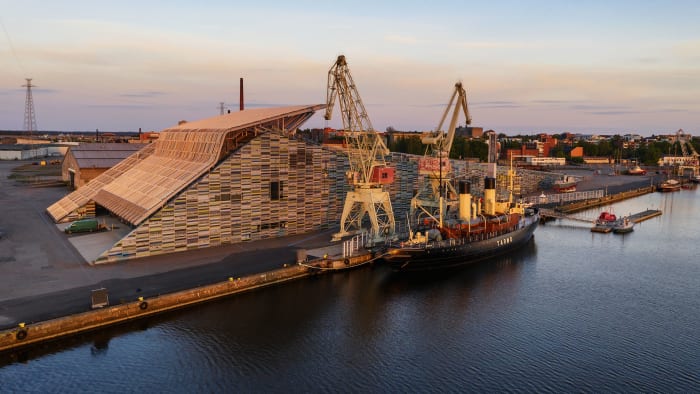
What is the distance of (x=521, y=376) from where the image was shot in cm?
3072

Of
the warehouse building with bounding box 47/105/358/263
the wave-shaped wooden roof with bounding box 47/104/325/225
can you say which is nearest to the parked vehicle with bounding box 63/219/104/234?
the wave-shaped wooden roof with bounding box 47/104/325/225

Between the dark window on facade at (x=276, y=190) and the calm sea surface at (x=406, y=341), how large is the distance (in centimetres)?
1431

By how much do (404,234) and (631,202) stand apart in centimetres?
7800

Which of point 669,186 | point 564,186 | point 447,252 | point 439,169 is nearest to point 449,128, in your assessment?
point 439,169

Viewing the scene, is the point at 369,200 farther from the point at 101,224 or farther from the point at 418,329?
the point at 101,224

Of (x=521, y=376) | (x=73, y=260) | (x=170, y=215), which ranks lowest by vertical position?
(x=521, y=376)

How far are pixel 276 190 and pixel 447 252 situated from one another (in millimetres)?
20588

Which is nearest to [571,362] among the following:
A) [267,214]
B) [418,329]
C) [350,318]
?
[418,329]

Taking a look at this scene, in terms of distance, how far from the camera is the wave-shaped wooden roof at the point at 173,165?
180 ft

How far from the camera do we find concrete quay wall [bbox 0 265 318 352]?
32.1 meters

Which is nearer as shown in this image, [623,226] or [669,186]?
[623,226]

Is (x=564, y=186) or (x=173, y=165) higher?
(x=173, y=165)

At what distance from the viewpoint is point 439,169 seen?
221ft

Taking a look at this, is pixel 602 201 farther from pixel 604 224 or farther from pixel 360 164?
pixel 360 164
